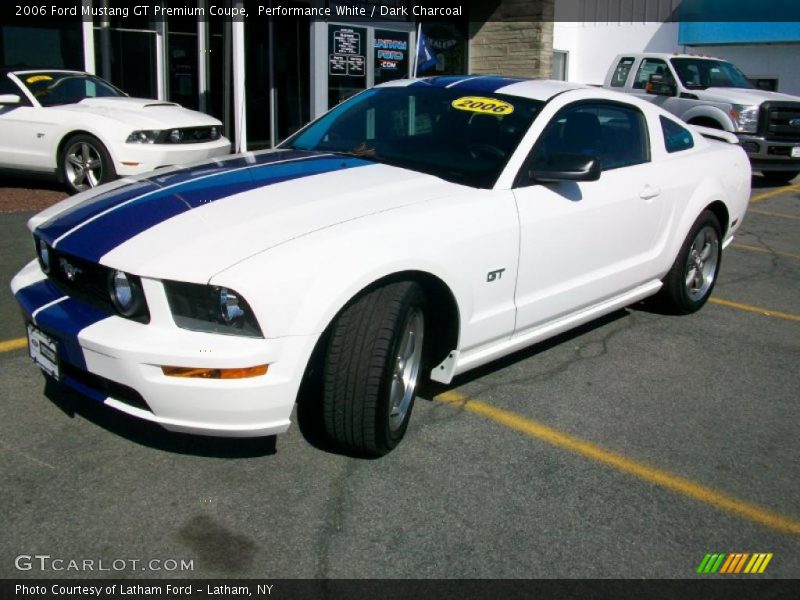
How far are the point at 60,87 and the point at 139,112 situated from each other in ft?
3.94

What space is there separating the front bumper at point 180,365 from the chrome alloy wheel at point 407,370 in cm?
60

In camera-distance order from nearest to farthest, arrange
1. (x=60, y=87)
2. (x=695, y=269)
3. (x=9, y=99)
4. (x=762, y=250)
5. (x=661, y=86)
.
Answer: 1. (x=695, y=269)
2. (x=762, y=250)
3. (x=9, y=99)
4. (x=60, y=87)
5. (x=661, y=86)

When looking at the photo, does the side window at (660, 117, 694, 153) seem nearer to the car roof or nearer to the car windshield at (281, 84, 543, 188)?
the car roof

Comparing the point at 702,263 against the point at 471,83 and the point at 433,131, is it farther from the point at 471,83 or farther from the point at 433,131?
the point at 433,131

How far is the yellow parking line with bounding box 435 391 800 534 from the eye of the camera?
3359mm

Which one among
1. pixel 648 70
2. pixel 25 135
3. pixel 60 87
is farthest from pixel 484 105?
pixel 648 70

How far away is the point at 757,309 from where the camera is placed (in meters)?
6.32

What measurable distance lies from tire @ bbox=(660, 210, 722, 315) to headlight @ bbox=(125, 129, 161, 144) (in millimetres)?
5829

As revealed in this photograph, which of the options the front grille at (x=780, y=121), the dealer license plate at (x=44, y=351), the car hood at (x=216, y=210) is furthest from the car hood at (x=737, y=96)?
the dealer license plate at (x=44, y=351)

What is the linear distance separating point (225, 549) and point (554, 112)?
2769 mm

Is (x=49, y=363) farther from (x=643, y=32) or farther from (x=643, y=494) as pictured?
(x=643, y=32)

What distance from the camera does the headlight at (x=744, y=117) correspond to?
12844 millimetres

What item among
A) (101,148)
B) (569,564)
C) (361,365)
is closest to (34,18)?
(101,148)

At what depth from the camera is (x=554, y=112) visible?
4.43 m
